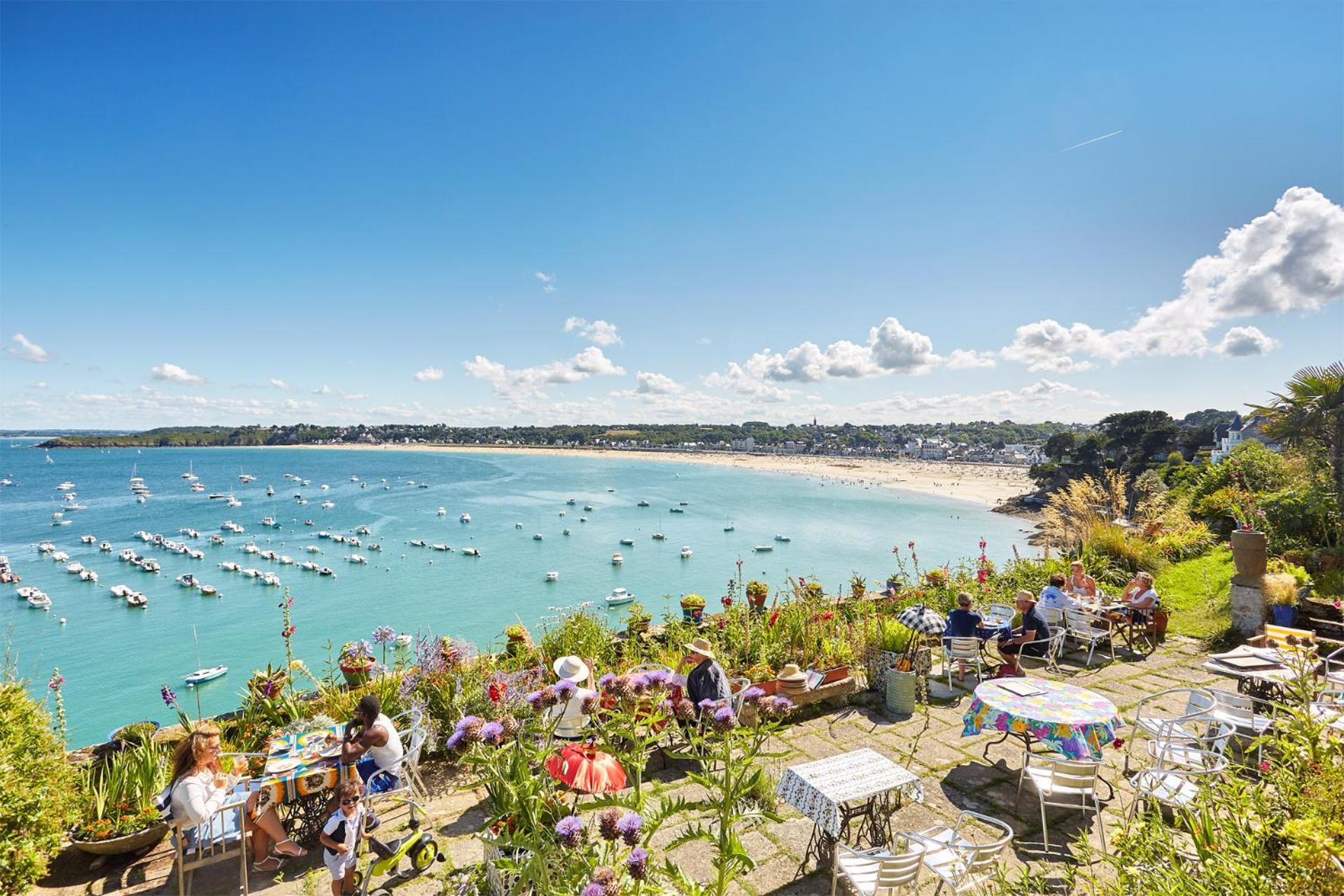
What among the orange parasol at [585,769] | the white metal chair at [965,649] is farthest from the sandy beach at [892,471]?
the orange parasol at [585,769]

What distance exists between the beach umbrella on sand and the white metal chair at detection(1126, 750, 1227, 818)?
227 cm

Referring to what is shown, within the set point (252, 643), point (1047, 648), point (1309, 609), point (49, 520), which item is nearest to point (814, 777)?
point (1047, 648)

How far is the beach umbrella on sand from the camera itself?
6367mm

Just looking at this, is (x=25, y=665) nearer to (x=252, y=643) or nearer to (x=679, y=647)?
(x=252, y=643)

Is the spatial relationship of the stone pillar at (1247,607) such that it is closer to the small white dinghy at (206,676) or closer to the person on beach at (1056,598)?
the person on beach at (1056,598)

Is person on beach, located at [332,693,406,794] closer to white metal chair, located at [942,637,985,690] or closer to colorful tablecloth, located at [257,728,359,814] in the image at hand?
colorful tablecloth, located at [257,728,359,814]

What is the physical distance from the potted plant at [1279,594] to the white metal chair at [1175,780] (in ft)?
16.7

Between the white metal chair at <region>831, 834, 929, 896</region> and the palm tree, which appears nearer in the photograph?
the white metal chair at <region>831, 834, 929, 896</region>

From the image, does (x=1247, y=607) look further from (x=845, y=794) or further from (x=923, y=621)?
(x=845, y=794)

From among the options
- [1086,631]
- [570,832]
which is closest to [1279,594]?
[1086,631]

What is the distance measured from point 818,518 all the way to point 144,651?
5345 cm

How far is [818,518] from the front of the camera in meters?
62.6

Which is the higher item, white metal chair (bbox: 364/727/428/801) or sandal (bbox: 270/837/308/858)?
white metal chair (bbox: 364/727/428/801)

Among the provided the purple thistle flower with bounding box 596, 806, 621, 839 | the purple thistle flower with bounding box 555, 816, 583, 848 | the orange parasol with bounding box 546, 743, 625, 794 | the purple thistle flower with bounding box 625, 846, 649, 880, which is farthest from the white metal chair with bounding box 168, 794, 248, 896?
the purple thistle flower with bounding box 625, 846, 649, 880
